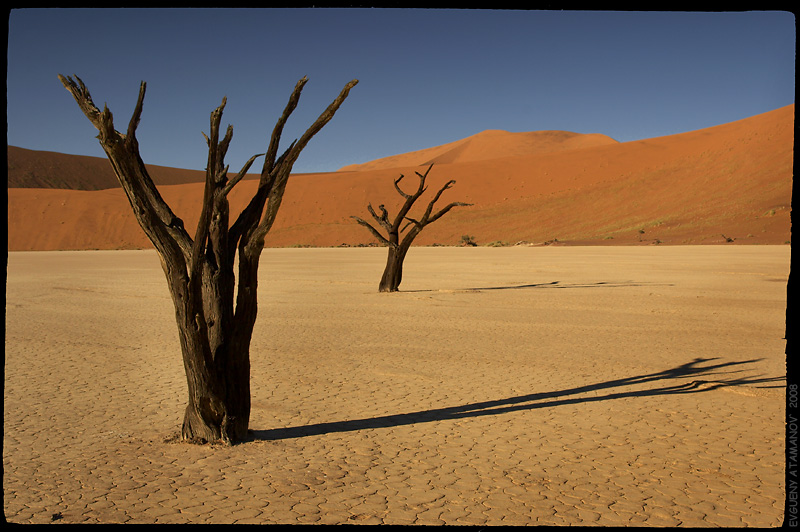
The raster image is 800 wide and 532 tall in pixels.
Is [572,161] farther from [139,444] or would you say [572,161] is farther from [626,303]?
[139,444]

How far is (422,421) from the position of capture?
6195 millimetres

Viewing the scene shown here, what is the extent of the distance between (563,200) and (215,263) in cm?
6648

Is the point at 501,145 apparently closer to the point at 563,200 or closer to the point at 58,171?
the point at 563,200

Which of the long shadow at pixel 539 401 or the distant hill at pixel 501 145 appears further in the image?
the distant hill at pixel 501 145

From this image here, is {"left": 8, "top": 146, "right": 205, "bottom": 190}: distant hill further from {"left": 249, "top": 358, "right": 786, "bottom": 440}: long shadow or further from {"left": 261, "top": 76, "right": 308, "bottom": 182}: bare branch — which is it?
{"left": 261, "top": 76, "right": 308, "bottom": 182}: bare branch

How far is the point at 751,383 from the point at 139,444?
6.32 metres

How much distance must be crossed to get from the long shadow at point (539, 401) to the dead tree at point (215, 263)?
536 millimetres

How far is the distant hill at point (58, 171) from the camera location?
124850 millimetres

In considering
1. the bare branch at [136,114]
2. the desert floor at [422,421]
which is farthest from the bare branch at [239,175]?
the desert floor at [422,421]

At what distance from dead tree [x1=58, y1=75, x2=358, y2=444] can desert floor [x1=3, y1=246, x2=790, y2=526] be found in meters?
0.37

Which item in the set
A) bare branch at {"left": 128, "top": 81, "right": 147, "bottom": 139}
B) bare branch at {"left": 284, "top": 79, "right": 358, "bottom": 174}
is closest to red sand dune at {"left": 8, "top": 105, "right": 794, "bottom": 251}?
bare branch at {"left": 284, "top": 79, "right": 358, "bottom": 174}

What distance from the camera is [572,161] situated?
276 feet

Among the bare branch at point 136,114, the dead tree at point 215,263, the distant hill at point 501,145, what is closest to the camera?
the bare branch at point 136,114

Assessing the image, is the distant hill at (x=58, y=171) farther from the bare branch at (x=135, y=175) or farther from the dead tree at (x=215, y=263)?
the bare branch at (x=135, y=175)
